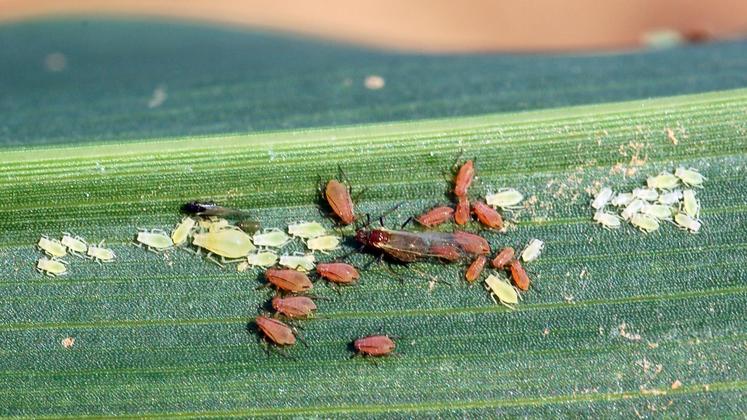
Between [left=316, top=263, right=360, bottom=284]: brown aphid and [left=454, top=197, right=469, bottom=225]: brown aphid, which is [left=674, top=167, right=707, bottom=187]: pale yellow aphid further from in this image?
[left=316, top=263, right=360, bottom=284]: brown aphid

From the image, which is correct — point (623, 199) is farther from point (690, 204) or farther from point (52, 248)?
point (52, 248)

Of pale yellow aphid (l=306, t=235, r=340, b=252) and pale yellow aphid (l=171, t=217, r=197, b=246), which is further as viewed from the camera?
pale yellow aphid (l=306, t=235, r=340, b=252)

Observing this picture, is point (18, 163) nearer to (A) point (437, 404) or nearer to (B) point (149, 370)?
(B) point (149, 370)

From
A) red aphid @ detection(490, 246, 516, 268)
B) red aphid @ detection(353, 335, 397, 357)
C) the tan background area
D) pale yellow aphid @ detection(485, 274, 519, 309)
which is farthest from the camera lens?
the tan background area

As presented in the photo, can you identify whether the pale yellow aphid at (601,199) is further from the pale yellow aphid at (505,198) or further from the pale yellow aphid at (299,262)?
the pale yellow aphid at (299,262)

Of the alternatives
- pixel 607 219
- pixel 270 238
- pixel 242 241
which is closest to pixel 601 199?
pixel 607 219

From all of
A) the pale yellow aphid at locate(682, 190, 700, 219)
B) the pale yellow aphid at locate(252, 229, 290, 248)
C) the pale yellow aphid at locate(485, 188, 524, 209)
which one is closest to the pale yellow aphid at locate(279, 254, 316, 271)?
the pale yellow aphid at locate(252, 229, 290, 248)

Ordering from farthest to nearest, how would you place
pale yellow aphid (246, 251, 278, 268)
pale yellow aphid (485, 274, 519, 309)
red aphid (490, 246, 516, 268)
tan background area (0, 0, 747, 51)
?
tan background area (0, 0, 747, 51), pale yellow aphid (246, 251, 278, 268), red aphid (490, 246, 516, 268), pale yellow aphid (485, 274, 519, 309)
